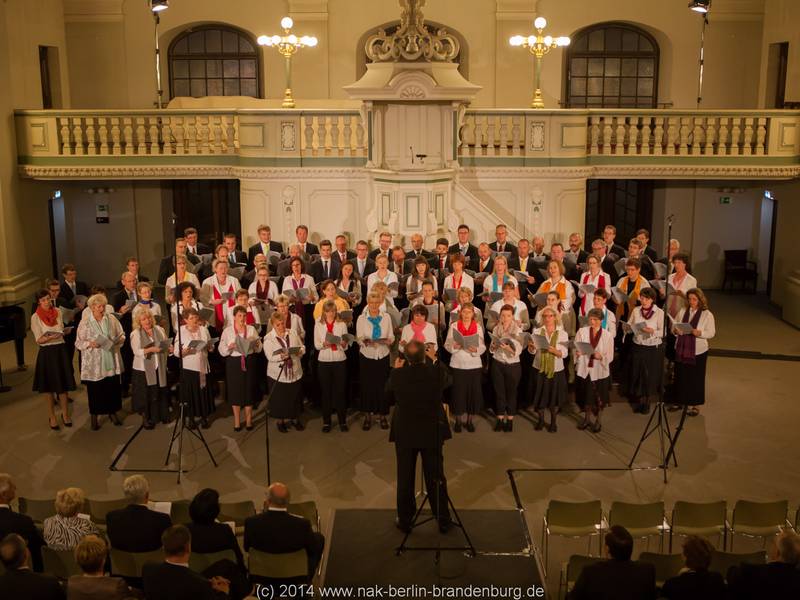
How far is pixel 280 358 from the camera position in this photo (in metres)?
9.91

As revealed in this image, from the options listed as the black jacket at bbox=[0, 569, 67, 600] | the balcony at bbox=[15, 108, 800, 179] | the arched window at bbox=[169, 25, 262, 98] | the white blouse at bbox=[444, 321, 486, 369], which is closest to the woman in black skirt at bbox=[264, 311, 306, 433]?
the white blouse at bbox=[444, 321, 486, 369]

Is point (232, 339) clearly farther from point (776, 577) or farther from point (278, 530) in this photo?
point (776, 577)

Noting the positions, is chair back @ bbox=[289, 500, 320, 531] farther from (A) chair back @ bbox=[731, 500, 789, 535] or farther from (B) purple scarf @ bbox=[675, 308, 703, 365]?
(B) purple scarf @ bbox=[675, 308, 703, 365]

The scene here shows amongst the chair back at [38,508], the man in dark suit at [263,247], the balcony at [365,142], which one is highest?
the balcony at [365,142]

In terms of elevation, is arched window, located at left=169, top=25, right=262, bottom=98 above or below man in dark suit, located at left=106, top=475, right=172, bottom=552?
above

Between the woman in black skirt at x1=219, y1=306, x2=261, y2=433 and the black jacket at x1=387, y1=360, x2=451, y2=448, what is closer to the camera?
the black jacket at x1=387, y1=360, x2=451, y2=448

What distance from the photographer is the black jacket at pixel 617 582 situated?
5734 mm

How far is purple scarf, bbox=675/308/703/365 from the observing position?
34.0 feet

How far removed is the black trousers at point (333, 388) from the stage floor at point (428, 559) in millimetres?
2183

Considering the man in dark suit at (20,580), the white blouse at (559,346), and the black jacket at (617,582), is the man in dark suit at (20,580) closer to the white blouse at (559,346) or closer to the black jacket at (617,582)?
the black jacket at (617,582)

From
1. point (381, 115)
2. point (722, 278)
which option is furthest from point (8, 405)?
point (722, 278)

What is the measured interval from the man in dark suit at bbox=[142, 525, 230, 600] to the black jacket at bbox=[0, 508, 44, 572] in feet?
4.24

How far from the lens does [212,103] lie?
16.4m

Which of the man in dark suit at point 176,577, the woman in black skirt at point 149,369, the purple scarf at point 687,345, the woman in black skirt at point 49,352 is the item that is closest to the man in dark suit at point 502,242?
the purple scarf at point 687,345
